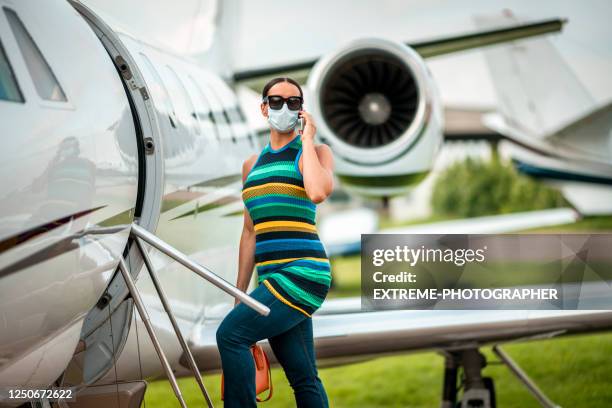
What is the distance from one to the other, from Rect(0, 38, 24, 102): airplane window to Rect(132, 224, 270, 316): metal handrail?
89 cm

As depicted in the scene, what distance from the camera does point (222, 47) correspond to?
32.3 feet

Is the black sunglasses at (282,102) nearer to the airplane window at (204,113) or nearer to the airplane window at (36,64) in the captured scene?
the airplane window at (36,64)

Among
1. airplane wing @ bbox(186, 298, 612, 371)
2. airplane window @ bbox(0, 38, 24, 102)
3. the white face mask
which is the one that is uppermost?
airplane window @ bbox(0, 38, 24, 102)

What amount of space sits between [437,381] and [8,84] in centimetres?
743

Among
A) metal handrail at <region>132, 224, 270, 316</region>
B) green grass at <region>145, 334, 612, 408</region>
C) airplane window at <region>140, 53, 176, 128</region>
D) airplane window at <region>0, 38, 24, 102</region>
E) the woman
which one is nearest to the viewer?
airplane window at <region>0, 38, 24, 102</region>

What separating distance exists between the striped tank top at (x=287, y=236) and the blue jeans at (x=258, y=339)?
58mm

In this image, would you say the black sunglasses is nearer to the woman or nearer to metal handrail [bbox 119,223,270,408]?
the woman

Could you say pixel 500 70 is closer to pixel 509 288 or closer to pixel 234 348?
pixel 509 288

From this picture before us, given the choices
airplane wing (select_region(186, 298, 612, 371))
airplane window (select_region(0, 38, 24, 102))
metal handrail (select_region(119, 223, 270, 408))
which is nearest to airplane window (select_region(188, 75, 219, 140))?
airplane wing (select_region(186, 298, 612, 371))

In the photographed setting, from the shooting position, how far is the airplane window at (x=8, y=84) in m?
3.09

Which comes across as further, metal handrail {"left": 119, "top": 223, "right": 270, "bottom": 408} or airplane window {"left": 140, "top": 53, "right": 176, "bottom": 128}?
airplane window {"left": 140, "top": 53, "right": 176, "bottom": 128}

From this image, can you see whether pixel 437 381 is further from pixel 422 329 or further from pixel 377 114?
pixel 422 329

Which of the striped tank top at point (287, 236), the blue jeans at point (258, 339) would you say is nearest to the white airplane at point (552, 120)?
the striped tank top at point (287, 236)

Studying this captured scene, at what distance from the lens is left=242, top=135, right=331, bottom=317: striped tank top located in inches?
142
